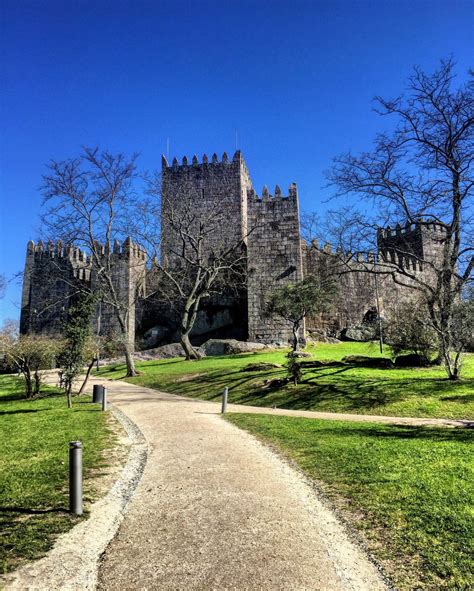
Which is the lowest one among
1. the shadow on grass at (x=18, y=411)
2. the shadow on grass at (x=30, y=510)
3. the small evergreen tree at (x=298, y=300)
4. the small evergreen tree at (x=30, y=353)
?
the shadow on grass at (x=18, y=411)

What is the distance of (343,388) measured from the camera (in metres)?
→ 14.0

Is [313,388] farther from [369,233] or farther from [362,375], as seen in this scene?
[369,233]

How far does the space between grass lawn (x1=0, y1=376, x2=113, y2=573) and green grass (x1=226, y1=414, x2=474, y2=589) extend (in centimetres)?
301

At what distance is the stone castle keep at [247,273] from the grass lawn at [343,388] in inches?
363

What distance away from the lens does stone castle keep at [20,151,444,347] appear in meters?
29.3

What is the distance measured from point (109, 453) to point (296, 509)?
388cm

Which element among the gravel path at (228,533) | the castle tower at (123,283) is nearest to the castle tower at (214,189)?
the castle tower at (123,283)

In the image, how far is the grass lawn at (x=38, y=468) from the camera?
4.20 m

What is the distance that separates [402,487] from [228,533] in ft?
7.93

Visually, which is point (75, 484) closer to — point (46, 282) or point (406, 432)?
point (406, 432)

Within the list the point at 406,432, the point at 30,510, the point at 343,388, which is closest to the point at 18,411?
the point at 30,510

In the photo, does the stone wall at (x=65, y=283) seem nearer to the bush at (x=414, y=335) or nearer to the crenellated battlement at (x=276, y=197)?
the crenellated battlement at (x=276, y=197)

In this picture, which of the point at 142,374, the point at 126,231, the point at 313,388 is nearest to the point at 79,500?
the point at 313,388

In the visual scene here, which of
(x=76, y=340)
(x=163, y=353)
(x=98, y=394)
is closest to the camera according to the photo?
(x=76, y=340)
